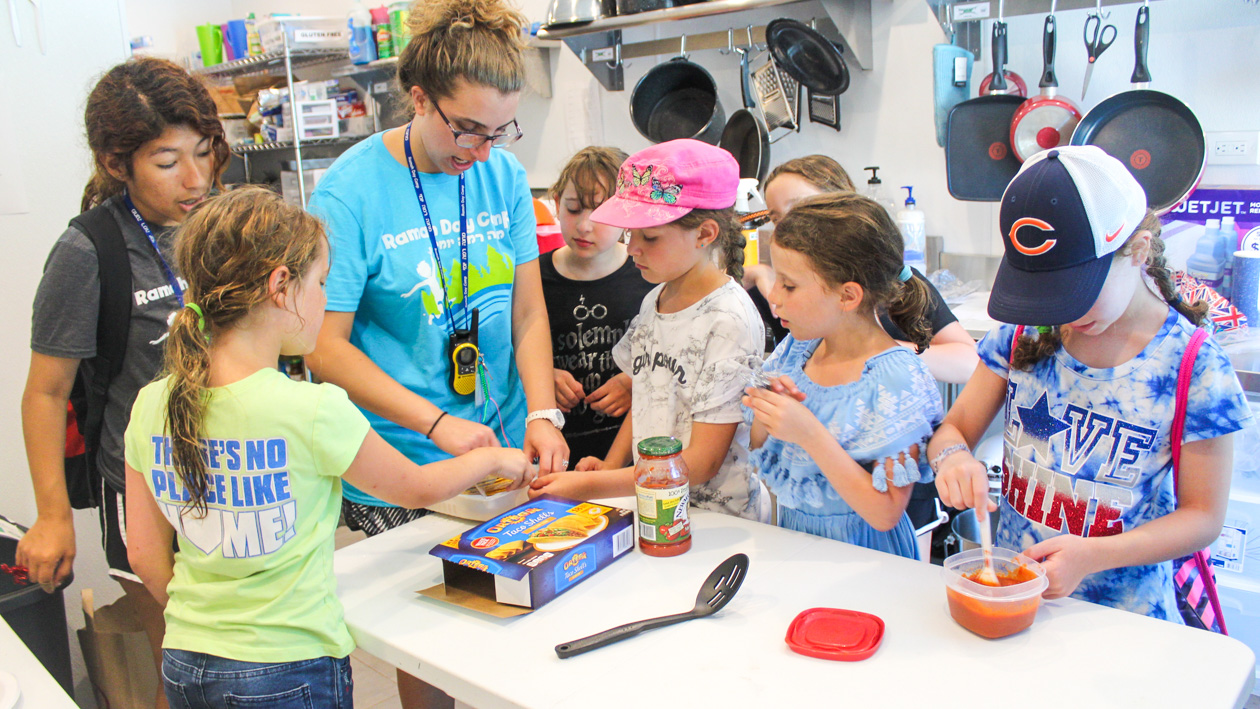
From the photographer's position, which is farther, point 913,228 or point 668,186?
point 913,228

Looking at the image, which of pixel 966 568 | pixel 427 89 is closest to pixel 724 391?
pixel 966 568

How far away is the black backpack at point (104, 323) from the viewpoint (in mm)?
1536

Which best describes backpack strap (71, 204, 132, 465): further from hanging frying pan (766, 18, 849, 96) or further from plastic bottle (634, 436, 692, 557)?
hanging frying pan (766, 18, 849, 96)

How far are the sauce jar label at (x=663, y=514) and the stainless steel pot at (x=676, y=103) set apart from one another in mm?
2305

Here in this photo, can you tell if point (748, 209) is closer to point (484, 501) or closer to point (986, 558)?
point (484, 501)

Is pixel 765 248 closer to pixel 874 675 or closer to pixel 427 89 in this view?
pixel 427 89

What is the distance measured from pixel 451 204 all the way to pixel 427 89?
0.72 feet

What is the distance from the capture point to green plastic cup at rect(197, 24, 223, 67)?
528 centimetres

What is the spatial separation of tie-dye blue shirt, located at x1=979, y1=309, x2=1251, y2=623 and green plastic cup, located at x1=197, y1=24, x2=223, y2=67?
542 cm

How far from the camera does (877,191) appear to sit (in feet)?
→ 10.3

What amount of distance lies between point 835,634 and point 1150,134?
2.12 metres

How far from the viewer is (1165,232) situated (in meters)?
2.54

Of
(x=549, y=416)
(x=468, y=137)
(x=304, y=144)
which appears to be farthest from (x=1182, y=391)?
(x=304, y=144)

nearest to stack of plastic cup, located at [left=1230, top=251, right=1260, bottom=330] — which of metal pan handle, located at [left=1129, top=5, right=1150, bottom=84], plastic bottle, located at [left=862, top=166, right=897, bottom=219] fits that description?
metal pan handle, located at [left=1129, top=5, right=1150, bottom=84]
